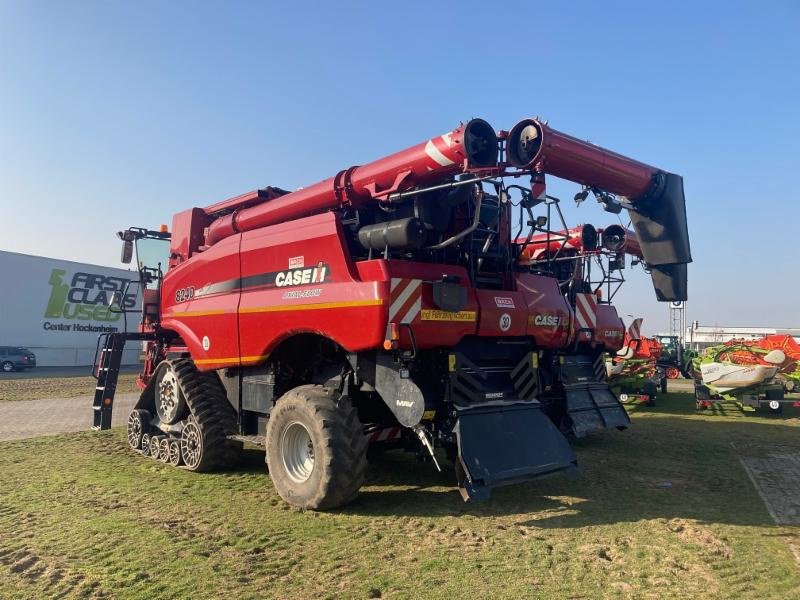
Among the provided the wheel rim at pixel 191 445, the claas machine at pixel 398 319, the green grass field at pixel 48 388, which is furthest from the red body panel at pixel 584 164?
the green grass field at pixel 48 388

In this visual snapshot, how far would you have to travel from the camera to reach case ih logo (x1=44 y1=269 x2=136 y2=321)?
3192 cm

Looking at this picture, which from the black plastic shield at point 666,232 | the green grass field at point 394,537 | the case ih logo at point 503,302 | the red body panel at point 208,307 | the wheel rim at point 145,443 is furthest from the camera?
the wheel rim at point 145,443

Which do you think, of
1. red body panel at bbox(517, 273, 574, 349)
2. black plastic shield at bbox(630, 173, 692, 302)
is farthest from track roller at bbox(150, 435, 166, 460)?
black plastic shield at bbox(630, 173, 692, 302)

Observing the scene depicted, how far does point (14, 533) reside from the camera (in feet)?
16.3

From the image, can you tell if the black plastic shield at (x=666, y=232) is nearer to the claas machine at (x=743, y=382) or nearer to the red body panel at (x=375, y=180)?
the red body panel at (x=375, y=180)

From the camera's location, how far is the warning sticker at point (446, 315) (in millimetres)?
5488

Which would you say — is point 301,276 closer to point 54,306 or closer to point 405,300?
point 405,300

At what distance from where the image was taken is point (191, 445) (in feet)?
23.9

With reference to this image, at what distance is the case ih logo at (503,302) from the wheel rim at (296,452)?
7.71 feet

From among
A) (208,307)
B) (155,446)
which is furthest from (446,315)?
(155,446)

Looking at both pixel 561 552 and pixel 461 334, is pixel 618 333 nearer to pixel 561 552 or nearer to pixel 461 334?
pixel 461 334

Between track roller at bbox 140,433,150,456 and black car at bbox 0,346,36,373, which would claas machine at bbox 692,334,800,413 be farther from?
black car at bbox 0,346,36,373

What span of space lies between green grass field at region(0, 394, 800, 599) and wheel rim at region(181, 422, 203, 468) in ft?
0.59

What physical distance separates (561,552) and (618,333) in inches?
240
